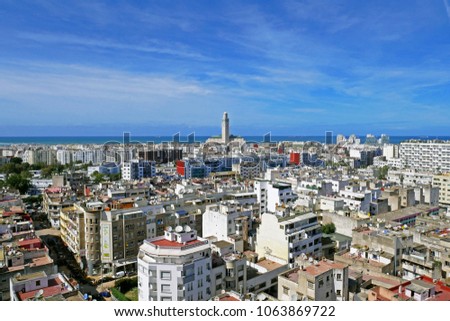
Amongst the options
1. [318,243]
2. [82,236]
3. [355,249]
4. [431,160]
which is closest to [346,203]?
[318,243]

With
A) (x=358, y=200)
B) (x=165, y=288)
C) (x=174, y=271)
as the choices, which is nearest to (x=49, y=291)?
(x=165, y=288)

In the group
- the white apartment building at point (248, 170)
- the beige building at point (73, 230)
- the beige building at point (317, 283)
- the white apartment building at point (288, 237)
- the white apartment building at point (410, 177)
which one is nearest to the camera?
the beige building at point (317, 283)

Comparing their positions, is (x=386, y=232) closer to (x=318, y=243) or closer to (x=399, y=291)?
(x=318, y=243)

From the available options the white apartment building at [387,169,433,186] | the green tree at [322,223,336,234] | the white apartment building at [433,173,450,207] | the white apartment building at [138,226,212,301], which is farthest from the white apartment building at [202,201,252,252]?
the white apartment building at [387,169,433,186]

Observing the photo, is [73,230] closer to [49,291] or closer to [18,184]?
[49,291]

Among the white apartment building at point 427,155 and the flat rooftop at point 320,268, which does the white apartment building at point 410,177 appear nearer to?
the white apartment building at point 427,155

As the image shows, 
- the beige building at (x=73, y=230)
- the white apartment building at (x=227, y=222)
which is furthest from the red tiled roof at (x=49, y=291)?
the white apartment building at (x=227, y=222)
